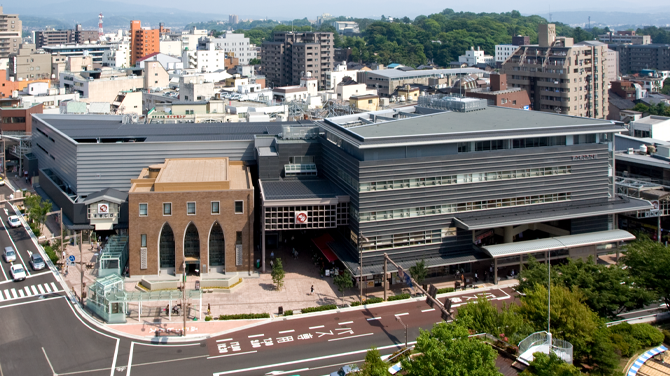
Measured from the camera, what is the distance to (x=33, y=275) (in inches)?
2096

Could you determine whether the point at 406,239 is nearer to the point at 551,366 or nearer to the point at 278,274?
the point at 278,274

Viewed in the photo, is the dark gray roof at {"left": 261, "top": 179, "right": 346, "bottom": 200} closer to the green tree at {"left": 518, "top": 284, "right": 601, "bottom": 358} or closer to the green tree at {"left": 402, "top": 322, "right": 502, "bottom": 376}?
the green tree at {"left": 518, "top": 284, "right": 601, "bottom": 358}

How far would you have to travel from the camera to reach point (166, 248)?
174 ft

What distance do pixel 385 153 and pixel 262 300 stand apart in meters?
13.9

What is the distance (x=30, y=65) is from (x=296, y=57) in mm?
63858

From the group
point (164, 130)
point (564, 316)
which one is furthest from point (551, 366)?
point (164, 130)

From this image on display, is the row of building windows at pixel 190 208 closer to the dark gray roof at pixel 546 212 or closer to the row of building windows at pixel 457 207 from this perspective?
the row of building windows at pixel 457 207

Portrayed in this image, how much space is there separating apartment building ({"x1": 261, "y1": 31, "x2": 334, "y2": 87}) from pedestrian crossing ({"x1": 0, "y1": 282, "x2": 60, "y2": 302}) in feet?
403

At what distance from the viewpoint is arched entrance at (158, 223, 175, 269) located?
53.0 meters

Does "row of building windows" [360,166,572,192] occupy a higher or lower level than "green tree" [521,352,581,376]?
higher

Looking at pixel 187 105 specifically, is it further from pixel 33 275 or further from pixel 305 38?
pixel 305 38

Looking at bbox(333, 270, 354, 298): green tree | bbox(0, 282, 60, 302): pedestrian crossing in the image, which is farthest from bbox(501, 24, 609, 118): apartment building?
bbox(0, 282, 60, 302): pedestrian crossing

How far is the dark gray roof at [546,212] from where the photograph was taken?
5093 cm

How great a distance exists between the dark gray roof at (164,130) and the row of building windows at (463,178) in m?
18.6
